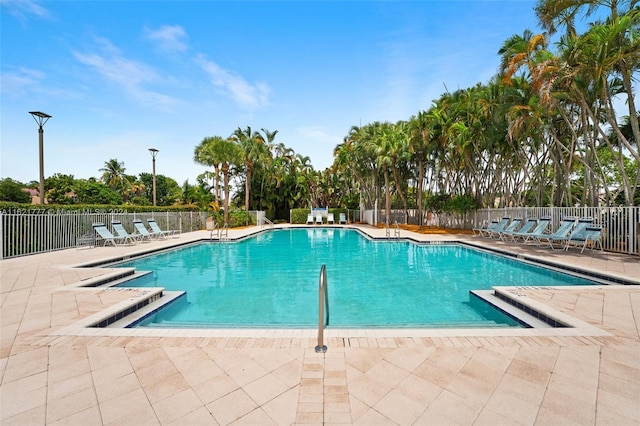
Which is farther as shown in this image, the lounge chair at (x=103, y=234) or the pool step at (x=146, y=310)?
the lounge chair at (x=103, y=234)

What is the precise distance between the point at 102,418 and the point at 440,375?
2.49m

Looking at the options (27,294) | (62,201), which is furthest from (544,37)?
(62,201)

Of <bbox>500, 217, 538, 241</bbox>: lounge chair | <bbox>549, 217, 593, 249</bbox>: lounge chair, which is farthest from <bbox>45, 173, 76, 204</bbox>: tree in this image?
<bbox>549, 217, 593, 249</bbox>: lounge chair

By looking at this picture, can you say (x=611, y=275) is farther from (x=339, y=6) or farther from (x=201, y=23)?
(x=201, y=23)

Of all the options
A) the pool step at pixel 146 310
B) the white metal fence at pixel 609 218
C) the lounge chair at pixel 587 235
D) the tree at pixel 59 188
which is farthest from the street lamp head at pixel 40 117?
the tree at pixel 59 188

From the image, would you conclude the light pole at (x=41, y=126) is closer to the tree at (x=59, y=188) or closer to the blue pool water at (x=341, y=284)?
the blue pool water at (x=341, y=284)

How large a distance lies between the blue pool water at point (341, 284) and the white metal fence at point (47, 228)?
11.2 feet

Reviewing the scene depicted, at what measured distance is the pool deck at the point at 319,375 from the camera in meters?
2.05

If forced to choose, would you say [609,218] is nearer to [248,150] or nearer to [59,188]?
[248,150]

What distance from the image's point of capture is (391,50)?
12.4 m

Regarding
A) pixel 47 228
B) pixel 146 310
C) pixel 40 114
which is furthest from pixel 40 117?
pixel 146 310

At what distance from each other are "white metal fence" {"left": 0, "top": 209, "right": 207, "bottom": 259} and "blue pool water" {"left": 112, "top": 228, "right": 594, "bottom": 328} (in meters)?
3.41

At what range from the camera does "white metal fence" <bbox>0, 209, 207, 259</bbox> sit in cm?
889

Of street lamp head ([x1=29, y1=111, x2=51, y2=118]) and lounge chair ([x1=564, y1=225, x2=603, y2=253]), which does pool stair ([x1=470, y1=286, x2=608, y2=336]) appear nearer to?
lounge chair ([x1=564, y1=225, x2=603, y2=253])
